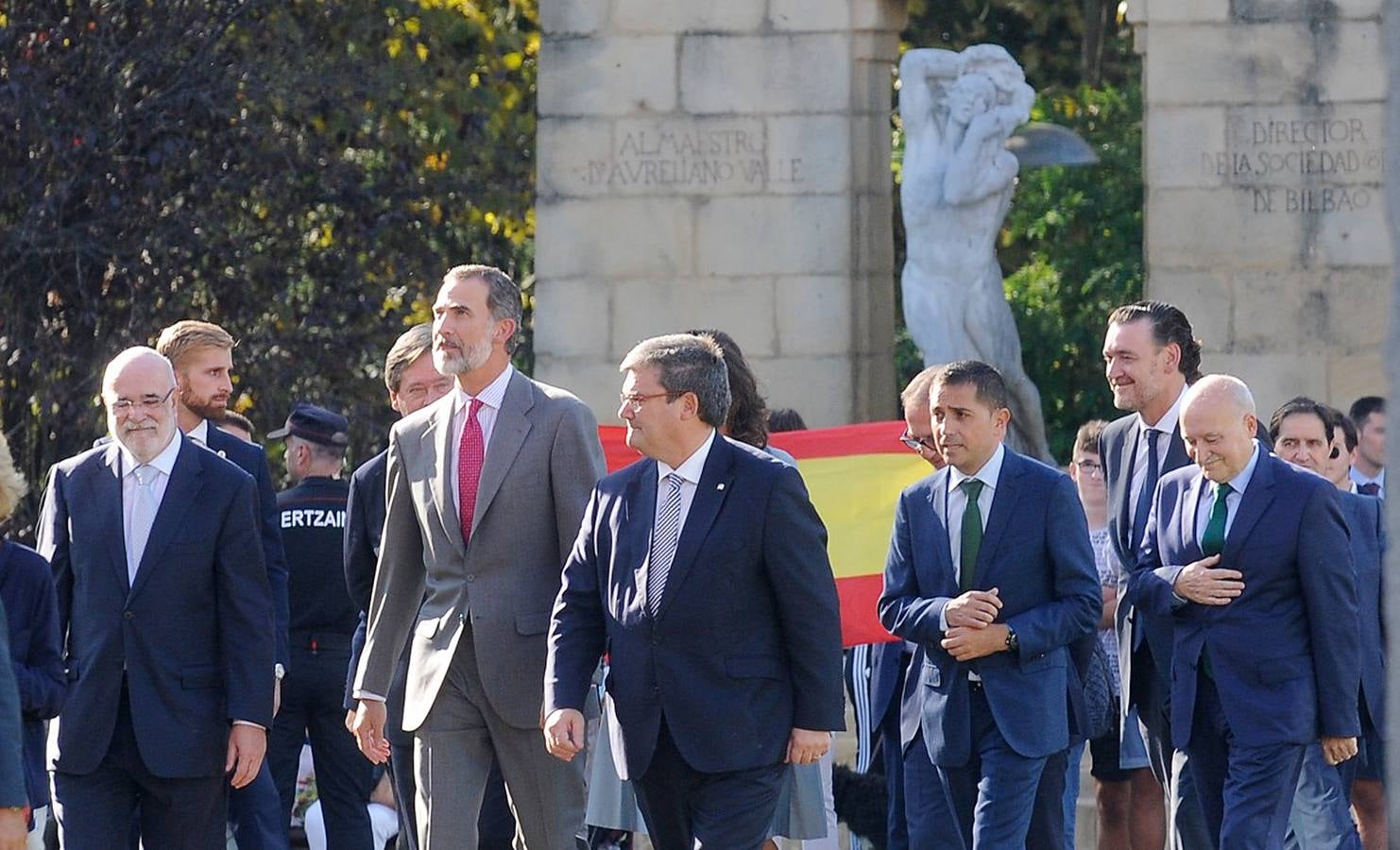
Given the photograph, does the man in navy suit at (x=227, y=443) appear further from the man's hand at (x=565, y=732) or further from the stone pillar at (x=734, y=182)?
the stone pillar at (x=734, y=182)

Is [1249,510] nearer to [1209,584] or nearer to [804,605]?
[1209,584]

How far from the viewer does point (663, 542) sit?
6324 mm

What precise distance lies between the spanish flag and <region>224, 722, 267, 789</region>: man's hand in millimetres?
2578

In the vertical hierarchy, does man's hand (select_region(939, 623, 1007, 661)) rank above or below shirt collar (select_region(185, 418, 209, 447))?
below

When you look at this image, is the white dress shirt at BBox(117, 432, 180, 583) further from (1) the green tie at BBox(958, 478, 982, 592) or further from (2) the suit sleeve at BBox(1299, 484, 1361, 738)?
(2) the suit sleeve at BBox(1299, 484, 1361, 738)

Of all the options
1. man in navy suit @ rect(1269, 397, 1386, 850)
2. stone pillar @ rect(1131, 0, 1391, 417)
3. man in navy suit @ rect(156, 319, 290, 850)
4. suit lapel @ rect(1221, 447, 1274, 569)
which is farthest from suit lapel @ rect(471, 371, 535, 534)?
stone pillar @ rect(1131, 0, 1391, 417)

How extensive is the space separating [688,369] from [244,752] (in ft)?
6.46

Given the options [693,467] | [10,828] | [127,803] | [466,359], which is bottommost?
[127,803]

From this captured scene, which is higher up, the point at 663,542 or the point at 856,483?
the point at 663,542

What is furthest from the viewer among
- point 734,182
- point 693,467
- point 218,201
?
point 218,201

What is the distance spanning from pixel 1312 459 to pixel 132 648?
4.00 m

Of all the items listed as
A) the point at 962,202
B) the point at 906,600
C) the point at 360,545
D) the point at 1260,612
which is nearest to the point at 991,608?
the point at 906,600

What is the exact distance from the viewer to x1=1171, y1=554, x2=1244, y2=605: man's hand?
24.2 ft

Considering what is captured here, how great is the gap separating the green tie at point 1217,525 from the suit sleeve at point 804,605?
66.3 inches
